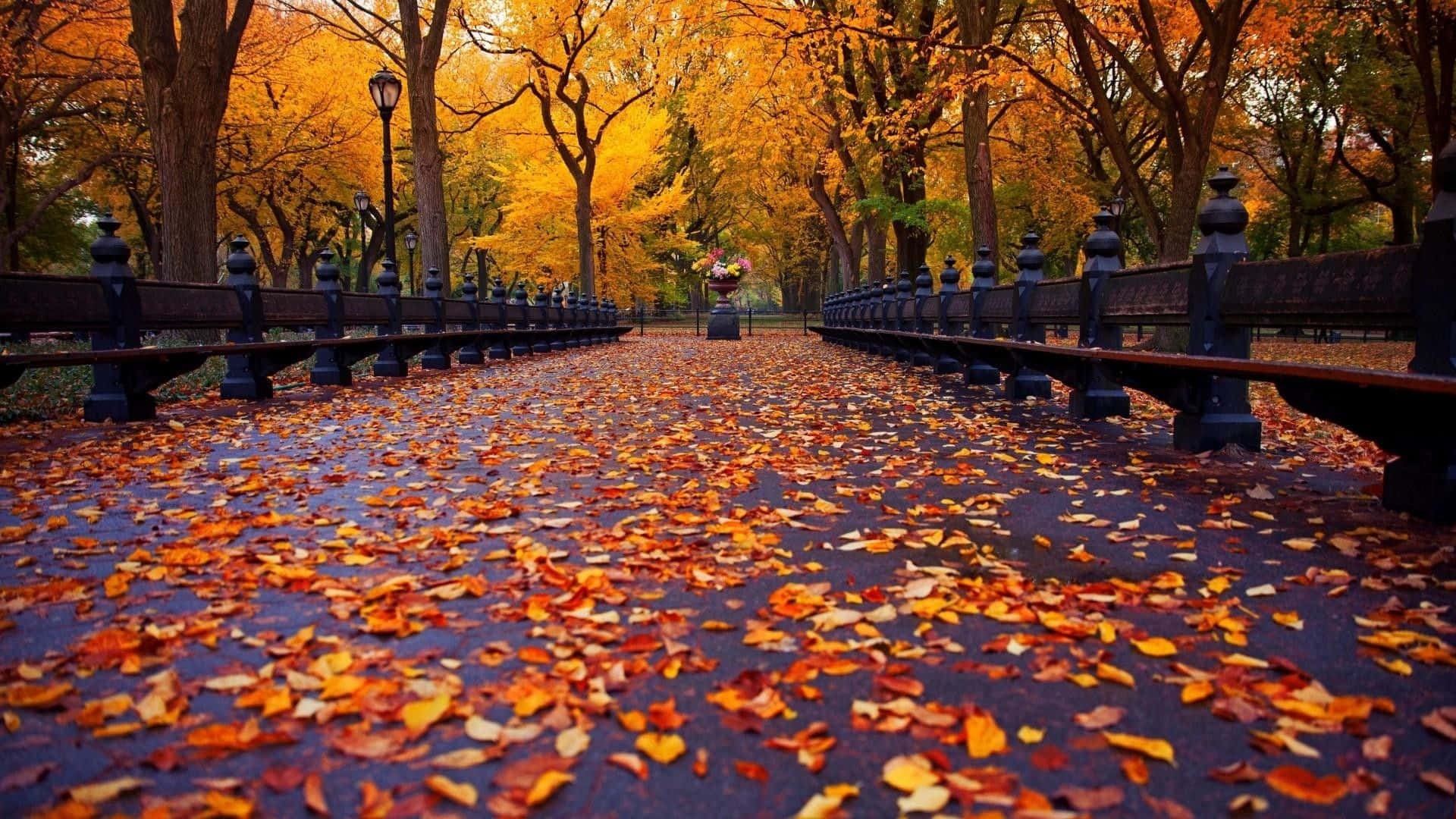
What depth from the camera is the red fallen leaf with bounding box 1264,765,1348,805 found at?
68.9 inches

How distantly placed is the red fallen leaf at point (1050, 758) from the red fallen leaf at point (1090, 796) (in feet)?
0.24

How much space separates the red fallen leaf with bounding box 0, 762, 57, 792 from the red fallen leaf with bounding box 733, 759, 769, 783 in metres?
1.38

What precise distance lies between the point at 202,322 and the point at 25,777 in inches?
297

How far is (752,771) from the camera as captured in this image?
1865 millimetres

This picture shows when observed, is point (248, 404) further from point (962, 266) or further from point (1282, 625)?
point (962, 266)

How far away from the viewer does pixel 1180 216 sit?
43.7 ft

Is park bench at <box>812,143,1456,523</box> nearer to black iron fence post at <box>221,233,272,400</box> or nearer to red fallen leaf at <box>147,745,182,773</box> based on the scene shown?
red fallen leaf at <box>147,745,182,773</box>

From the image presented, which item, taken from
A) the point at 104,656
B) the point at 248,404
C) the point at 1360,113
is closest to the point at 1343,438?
the point at 104,656

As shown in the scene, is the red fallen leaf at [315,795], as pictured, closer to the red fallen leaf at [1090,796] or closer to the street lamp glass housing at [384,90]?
the red fallen leaf at [1090,796]

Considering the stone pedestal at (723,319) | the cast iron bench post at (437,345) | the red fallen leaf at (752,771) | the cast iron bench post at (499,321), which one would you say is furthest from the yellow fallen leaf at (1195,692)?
the stone pedestal at (723,319)

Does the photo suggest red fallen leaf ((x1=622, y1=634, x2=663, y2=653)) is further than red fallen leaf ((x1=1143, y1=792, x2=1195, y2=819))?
Yes

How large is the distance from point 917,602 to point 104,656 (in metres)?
2.28

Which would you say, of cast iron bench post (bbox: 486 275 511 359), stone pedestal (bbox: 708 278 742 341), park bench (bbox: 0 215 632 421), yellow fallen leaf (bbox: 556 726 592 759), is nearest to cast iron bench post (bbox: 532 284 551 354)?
cast iron bench post (bbox: 486 275 511 359)

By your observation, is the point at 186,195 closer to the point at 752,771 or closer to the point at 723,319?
the point at 752,771
